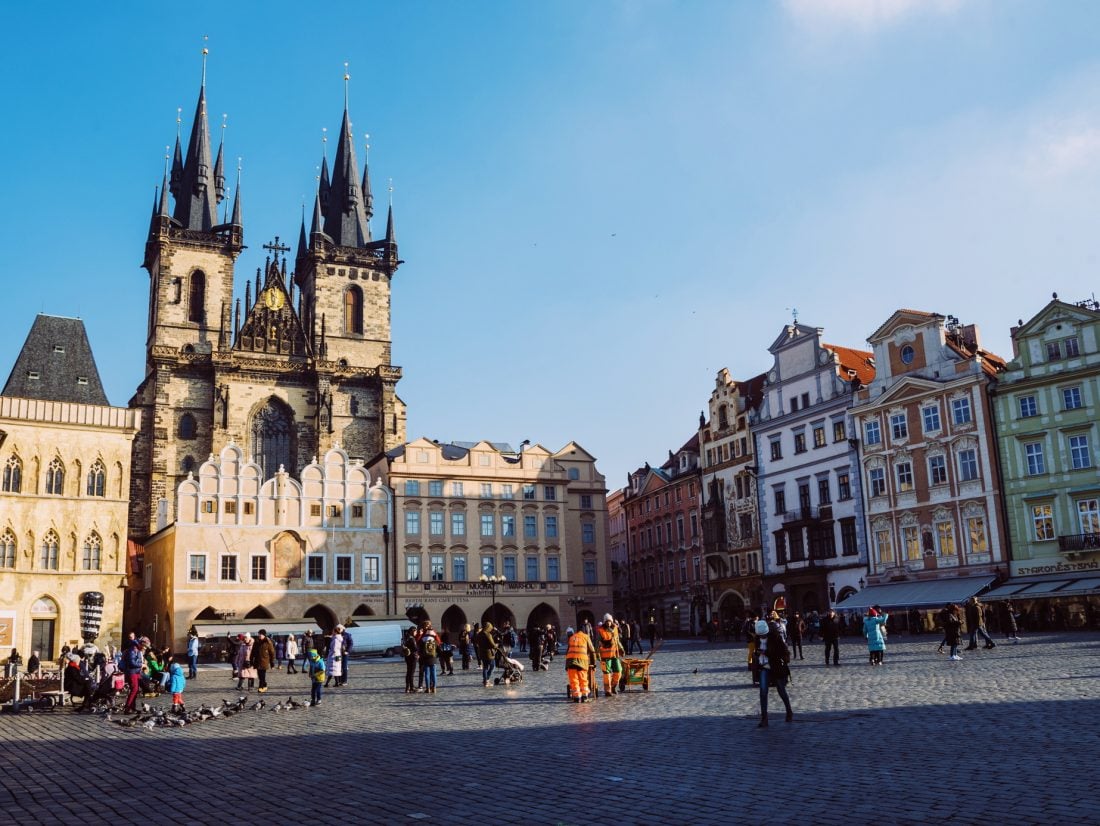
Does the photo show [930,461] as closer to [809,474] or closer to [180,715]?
[809,474]

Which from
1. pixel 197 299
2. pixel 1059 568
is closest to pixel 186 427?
pixel 197 299

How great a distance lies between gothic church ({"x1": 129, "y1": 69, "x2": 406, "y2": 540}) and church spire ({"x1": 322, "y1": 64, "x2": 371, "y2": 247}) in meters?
0.14

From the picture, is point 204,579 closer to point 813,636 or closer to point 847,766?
point 813,636

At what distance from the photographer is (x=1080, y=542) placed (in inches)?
1748

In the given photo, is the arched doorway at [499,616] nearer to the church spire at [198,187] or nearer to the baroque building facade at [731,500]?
the baroque building facade at [731,500]

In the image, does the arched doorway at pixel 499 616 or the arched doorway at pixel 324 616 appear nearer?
the arched doorway at pixel 324 616

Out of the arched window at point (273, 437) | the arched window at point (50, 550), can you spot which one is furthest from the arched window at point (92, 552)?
the arched window at point (273, 437)

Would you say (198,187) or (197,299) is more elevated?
(198,187)

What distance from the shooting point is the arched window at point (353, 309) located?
8106 cm

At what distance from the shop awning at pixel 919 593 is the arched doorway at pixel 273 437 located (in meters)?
39.4

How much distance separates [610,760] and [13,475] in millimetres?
48831

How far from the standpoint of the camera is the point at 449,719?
60.6 ft

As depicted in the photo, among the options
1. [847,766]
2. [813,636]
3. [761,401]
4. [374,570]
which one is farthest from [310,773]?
[761,401]

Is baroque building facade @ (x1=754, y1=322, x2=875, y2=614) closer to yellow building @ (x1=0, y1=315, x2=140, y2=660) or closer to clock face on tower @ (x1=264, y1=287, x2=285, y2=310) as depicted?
yellow building @ (x1=0, y1=315, x2=140, y2=660)
